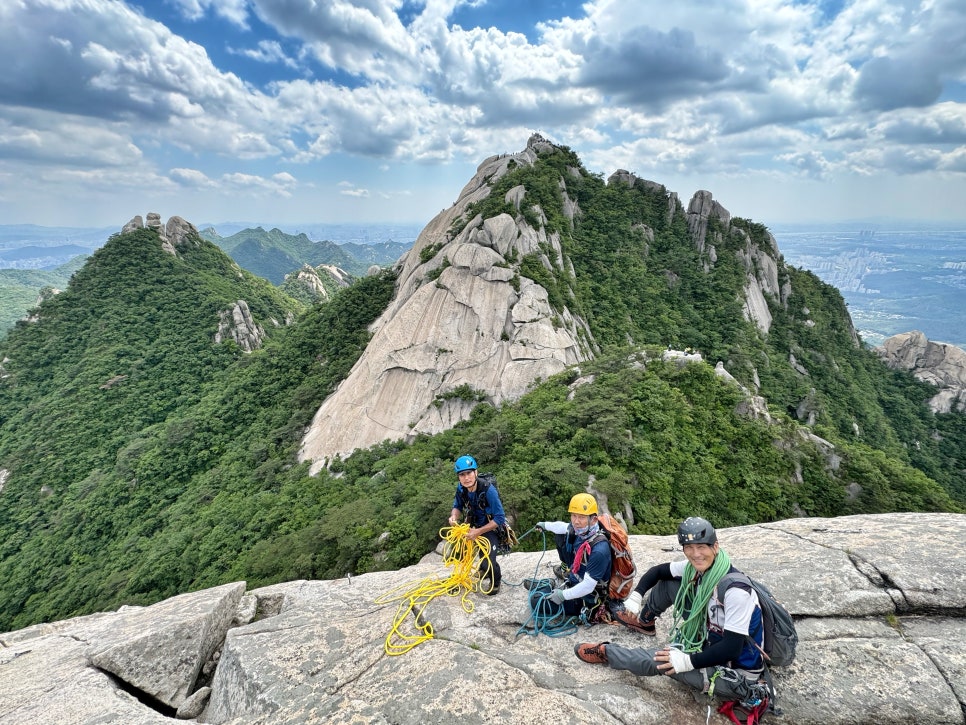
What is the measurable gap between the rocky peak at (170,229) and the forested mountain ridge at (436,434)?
4.53m

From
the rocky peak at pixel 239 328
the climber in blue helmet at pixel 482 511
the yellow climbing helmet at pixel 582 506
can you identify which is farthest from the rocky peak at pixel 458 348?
the rocky peak at pixel 239 328

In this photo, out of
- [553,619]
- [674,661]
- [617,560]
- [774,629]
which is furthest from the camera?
[553,619]

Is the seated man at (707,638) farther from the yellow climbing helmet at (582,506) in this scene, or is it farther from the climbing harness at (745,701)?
the yellow climbing helmet at (582,506)

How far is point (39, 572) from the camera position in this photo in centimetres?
2861

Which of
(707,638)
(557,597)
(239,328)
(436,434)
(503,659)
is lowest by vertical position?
(436,434)

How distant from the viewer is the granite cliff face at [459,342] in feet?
87.6

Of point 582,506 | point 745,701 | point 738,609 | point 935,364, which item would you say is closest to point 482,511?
point 582,506

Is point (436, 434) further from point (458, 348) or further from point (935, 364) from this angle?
point (935, 364)

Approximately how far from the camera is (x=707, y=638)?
475cm

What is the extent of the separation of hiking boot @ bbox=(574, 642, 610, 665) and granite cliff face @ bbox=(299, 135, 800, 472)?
2029 cm

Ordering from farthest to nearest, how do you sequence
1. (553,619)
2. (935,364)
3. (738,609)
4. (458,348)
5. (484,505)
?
(935,364) → (458,348) → (484,505) → (553,619) → (738,609)

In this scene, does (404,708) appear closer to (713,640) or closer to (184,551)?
(713,640)

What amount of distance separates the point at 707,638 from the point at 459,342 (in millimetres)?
24402

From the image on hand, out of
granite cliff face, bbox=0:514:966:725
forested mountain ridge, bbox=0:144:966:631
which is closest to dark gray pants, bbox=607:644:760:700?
granite cliff face, bbox=0:514:966:725
